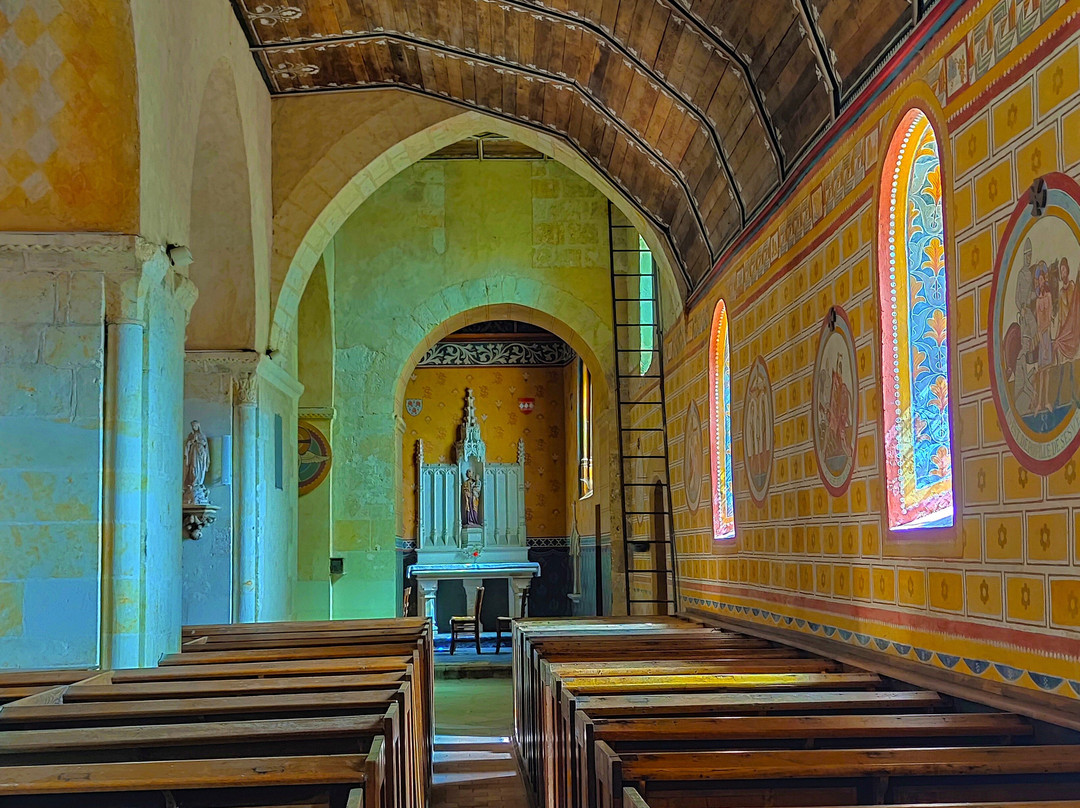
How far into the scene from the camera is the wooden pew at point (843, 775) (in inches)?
111

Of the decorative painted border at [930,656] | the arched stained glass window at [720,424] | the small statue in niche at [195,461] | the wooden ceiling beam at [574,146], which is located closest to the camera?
the decorative painted border at [930,656]

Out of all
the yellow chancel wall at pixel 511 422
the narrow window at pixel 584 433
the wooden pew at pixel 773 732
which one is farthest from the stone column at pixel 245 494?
the yellow chancel wall at pixel 511 422

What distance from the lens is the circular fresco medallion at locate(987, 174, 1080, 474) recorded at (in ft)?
11.6

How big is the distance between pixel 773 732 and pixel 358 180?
28.7 ft

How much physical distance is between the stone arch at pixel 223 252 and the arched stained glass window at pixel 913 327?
6.07 meters

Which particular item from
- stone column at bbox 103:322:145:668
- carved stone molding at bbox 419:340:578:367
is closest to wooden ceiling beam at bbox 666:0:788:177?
stone column at bbox 103:322:145:668

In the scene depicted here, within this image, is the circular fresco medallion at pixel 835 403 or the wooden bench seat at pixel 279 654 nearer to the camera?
the circular fresco medallion at pixel 835 403

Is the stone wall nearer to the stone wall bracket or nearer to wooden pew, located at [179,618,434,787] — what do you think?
wooden pew, located at [179,618,434,787]

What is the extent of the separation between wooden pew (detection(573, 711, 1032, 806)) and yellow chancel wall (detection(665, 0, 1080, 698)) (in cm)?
30

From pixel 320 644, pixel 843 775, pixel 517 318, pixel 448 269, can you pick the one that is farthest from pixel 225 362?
pixel 843 775

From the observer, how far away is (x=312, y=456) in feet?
45.5

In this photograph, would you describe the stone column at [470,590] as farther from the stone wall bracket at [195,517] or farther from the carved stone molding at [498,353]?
the stone wall bracket at [195,517]

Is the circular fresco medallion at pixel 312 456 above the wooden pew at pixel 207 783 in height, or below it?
above

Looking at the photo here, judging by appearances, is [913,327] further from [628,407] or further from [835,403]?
[628,407]
